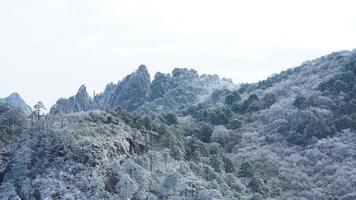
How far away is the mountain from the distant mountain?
32.8ft

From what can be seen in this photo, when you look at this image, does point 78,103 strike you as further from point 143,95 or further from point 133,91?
point 143,95

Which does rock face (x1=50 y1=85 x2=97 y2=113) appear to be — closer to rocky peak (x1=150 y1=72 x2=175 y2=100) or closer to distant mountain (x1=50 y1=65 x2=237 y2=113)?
distant mountain (x1=50 y1=65 x2=237 y2=113)

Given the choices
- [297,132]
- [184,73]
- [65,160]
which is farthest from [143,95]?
[65,160]

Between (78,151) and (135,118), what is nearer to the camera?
(78,151)

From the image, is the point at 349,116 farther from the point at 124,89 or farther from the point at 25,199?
the point at 124,89

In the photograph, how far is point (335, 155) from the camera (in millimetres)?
86750

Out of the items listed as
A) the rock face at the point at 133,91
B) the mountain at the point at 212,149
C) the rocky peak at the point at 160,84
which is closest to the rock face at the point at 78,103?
the rock face at the point at 133,91

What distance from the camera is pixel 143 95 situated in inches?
5827

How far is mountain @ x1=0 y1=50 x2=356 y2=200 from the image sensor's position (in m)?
61.5

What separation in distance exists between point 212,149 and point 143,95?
64891 mm

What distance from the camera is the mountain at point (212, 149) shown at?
202ft

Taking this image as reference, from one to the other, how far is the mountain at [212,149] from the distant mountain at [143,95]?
9988mm

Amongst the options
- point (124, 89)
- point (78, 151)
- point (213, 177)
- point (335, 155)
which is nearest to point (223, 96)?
point (124, 89)

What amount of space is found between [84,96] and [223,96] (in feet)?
116
